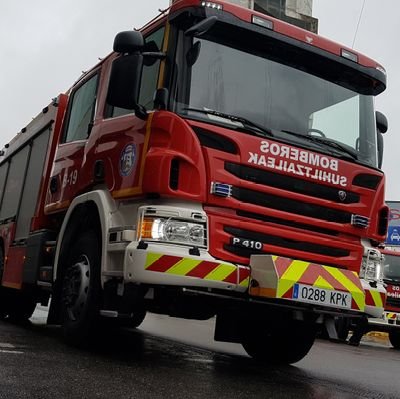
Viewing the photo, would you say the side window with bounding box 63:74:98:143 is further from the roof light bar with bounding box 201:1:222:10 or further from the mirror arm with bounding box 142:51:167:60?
the roof light bar with bounding box 201:1:222:10

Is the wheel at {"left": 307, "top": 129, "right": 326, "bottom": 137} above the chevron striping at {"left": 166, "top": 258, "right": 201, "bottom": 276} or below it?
above

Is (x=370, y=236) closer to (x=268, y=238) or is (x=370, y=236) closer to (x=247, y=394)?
(x=268, y=238)

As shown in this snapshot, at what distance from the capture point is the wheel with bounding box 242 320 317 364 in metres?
6.03

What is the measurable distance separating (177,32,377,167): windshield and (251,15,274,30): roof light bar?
8.6 inches

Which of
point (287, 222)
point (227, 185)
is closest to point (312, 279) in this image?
point (287, 222)

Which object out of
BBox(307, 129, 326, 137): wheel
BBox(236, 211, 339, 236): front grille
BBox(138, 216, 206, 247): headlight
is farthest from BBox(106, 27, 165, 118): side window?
BBox(307, 129, 326, 137): wheel

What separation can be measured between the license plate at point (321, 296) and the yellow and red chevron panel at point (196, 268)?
0.39 m

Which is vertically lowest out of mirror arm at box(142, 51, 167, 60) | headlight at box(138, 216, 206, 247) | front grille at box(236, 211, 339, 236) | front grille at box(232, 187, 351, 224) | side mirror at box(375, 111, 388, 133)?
headlight at box(138, 216, 206, 247)

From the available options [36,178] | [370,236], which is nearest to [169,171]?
[370,236]

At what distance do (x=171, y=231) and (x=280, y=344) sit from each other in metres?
2.51

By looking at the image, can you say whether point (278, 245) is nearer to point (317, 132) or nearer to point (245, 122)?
point (245, 122)

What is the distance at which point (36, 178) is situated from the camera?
24.1 feet

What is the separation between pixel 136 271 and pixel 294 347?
2.58 metres

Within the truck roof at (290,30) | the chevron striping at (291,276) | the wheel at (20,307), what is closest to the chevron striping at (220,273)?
the chevron striping at (291,276)
